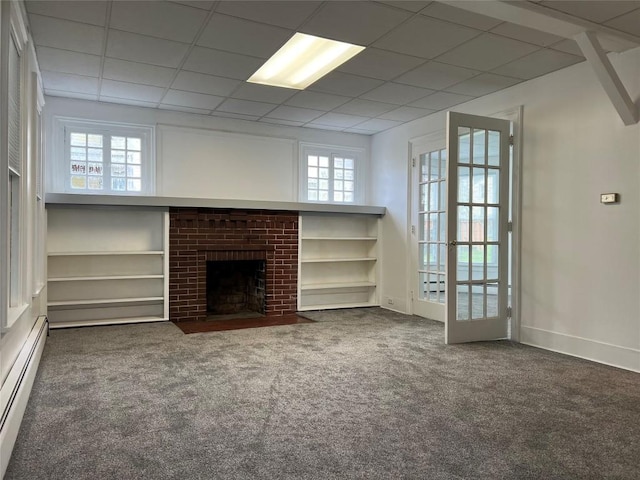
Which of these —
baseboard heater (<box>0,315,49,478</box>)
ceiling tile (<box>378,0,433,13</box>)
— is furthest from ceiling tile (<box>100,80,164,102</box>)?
ceiling tile (<box>378,0,433,13</box>)

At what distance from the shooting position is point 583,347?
3.95m

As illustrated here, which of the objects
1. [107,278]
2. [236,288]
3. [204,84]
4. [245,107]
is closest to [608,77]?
[204,84]

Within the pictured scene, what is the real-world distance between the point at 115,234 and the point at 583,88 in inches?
198

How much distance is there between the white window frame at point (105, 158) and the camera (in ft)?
17.0

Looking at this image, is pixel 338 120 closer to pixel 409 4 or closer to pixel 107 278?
pixel 409 4

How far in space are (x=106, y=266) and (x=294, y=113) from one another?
2870 mm

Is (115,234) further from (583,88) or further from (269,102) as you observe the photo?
(583,88)

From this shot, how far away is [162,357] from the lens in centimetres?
389

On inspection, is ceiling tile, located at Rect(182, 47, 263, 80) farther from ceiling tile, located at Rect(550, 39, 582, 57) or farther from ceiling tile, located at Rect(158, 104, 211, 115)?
ceiling tile, located at Rect(550, 39, 582, 57)

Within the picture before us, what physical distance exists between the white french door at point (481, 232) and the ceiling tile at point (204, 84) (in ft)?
7.54

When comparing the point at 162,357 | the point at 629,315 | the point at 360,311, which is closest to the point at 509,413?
the point at 629,315

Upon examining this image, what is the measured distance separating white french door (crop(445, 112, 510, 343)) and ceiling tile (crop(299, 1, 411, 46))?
4.53 ft

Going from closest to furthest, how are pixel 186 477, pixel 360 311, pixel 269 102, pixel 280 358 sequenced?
1. pixel 186 477
2. pixel 280 358
3. pixel 269 102
4. pixel 360 311

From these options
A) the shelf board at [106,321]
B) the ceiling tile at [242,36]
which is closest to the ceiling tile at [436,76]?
the ceiling tile at [242,36]
